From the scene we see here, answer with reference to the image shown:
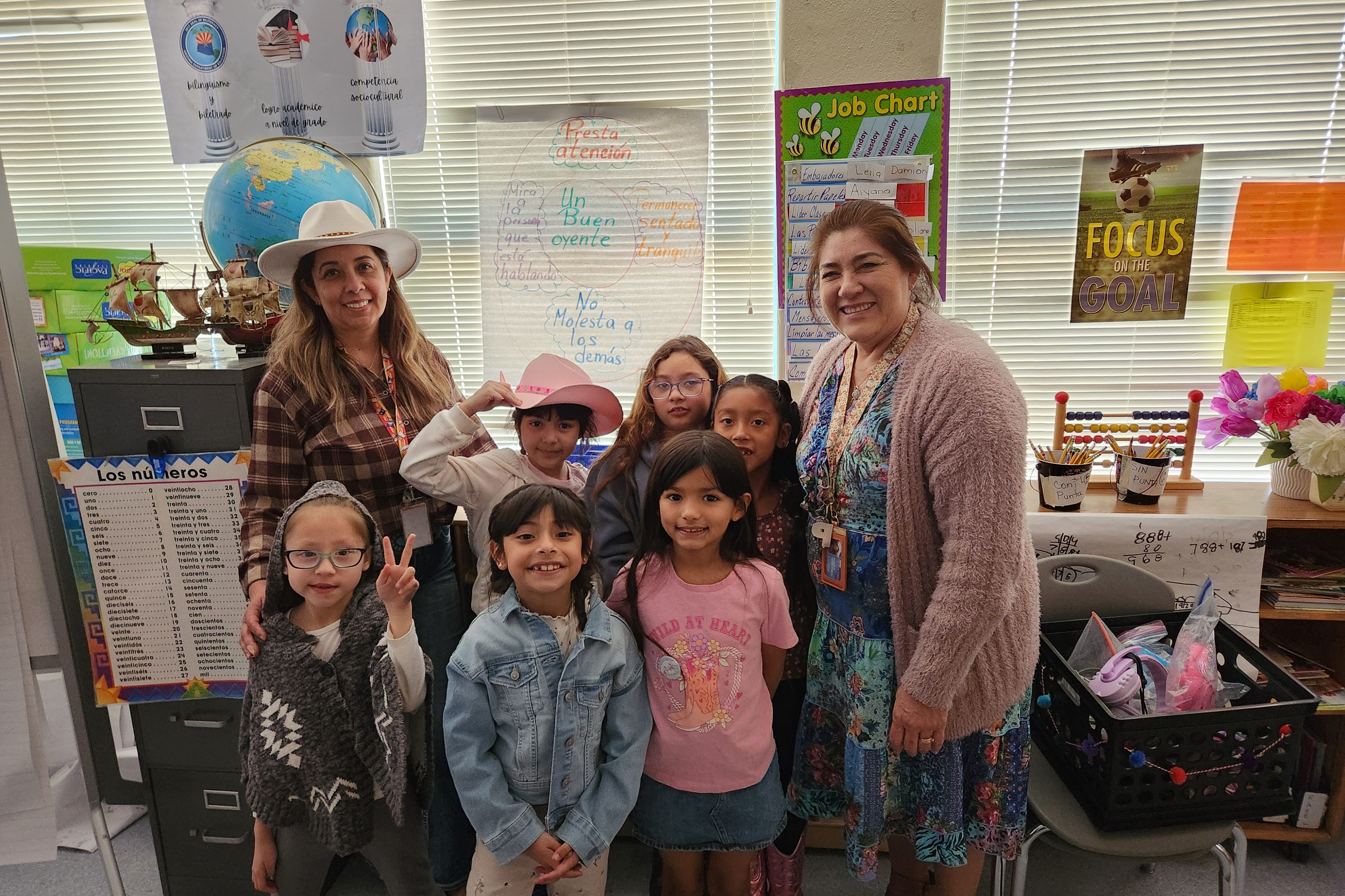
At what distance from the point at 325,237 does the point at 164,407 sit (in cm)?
59

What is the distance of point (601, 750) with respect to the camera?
4.88 feet

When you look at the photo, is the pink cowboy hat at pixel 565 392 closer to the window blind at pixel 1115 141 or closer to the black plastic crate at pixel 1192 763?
the black plastic crate at pixel 1192 763

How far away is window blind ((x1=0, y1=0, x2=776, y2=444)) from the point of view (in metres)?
2.46

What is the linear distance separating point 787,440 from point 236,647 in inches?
58.8

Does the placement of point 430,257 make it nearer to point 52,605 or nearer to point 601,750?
point 52,605

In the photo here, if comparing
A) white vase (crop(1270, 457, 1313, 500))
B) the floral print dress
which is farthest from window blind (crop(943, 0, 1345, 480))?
the floral print dress

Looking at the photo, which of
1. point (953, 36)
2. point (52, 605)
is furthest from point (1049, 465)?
point (52, 605)

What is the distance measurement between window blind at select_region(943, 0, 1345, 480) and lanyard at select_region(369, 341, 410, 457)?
1.81 meters

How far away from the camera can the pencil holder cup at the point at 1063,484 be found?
6.82 feet

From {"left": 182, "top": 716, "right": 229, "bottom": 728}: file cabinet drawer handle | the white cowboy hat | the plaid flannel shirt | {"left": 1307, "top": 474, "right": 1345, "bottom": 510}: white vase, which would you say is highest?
the white cowboy hat

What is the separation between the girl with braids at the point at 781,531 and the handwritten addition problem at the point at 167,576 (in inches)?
49.4

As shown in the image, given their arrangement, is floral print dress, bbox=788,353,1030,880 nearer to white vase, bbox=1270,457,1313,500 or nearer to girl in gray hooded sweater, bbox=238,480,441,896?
girl in gray hooded sweater, bbox=238,480,441,896

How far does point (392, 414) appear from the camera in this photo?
71.0 inches

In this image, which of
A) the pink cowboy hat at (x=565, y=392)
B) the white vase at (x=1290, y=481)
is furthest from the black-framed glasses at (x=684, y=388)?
the white vase at (x=1290, y=481)
